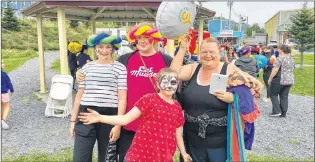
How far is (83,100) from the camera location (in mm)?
2654

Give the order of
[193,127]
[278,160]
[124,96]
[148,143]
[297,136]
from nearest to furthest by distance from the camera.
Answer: [148,143] → [193,127] → [124,96] → [278,160] → [297,136]

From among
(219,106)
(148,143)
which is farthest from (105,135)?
(219,106)

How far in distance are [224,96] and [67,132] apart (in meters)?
4.17

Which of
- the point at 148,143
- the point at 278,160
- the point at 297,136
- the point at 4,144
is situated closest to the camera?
the point at 148,143

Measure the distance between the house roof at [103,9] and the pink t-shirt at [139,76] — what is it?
434cm

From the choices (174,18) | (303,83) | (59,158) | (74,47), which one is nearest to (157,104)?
(174,18)

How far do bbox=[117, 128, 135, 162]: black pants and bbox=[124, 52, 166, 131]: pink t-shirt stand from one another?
0.23ft

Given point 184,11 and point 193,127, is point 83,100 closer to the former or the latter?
point 193,127

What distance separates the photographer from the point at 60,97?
6809 millimetres

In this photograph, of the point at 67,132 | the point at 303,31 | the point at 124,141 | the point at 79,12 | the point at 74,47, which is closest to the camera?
the point at 124,141

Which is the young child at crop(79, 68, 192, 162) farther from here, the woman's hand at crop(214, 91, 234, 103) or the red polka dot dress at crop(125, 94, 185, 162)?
the woman's hand at crop(214, 91, 234, 103)

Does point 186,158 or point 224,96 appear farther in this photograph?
point 186,158

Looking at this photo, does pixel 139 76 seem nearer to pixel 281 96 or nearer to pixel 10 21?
pixel 281 96

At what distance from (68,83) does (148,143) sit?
5.19 m
